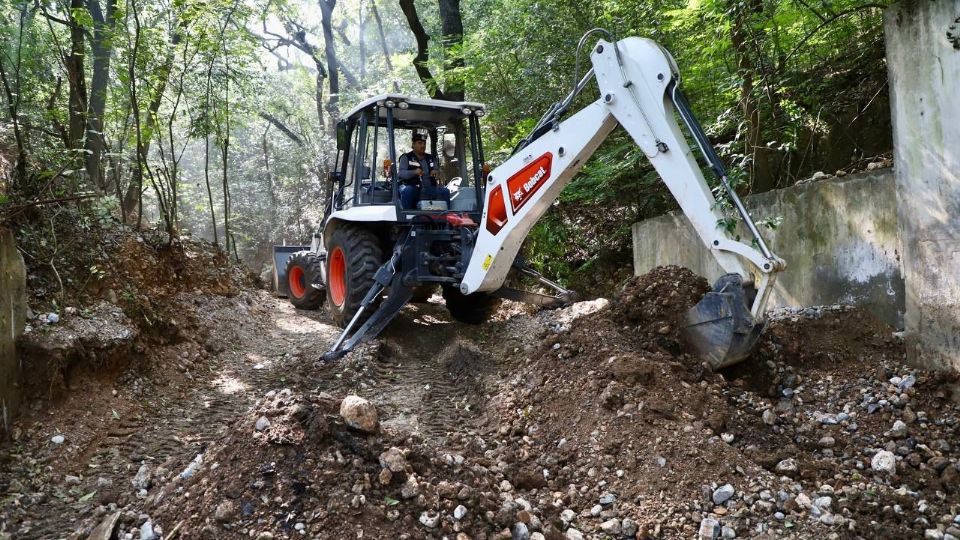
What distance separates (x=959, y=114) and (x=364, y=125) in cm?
497

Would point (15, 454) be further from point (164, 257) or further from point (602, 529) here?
point (164, 257)

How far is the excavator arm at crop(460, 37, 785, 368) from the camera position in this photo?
353 centimetres

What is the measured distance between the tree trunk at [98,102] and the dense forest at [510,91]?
36 mm

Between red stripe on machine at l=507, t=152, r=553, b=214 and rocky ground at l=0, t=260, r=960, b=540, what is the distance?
99 cm

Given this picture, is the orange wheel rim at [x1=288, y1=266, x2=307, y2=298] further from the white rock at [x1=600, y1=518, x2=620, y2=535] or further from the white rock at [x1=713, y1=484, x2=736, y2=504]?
the white rock at [x1=713, y1=484, x2=736, y2=504]

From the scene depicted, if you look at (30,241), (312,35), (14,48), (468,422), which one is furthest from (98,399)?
(312,35)

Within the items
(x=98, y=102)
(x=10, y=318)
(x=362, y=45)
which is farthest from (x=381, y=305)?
(x=362, y=45)

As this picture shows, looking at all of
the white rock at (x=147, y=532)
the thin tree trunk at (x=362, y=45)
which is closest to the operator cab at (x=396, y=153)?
the white rock at (x=147, y=532)

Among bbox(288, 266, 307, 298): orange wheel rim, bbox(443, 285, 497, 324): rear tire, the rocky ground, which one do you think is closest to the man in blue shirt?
bbox(443, 285, 497, 324): rear tire

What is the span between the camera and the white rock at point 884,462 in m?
2.82

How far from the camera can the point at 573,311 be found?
224 inches

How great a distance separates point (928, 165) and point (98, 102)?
31.5ft

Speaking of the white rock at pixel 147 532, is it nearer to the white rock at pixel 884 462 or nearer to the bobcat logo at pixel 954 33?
the white rock at pixel 884 462

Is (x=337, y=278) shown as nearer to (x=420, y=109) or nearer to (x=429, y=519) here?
(x=420, y=109)
